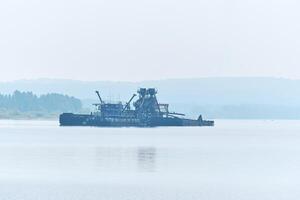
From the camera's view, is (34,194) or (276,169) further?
(276,169)

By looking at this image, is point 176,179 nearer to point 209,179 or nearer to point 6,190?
point 209,179

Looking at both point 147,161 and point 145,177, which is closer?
point 145,177

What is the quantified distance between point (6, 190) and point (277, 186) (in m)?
22.1

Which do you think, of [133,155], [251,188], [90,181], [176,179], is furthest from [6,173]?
[133,155]

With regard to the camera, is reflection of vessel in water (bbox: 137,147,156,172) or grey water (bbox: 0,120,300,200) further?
reflection of vessel in water (bbox: 137,147,156,172)

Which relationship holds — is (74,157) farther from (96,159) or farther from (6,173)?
(6,173)

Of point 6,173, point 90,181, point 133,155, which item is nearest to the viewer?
point 90,181

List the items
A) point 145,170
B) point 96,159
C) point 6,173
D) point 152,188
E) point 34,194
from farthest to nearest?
point 96,159 < point 145,170 < point 6,173 < point 152,188 < point 34,194

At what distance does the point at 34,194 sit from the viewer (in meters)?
62.1

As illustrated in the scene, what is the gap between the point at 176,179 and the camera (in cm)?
7475

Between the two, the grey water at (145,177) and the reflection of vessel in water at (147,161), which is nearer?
the grey water at (145,177)

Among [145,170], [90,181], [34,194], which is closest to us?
[34,194]

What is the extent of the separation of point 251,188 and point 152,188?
321 inches

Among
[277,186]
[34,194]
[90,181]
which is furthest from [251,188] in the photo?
[34,194]
